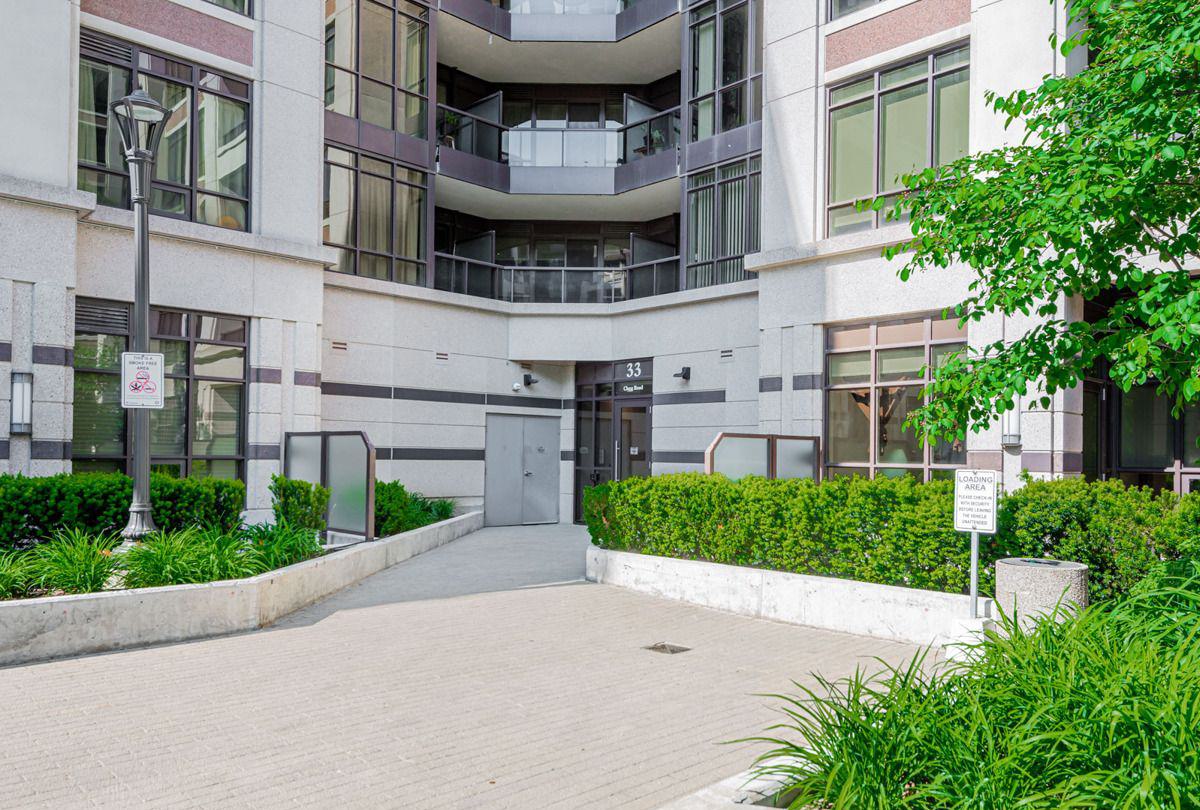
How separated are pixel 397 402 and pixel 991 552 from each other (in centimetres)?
1342

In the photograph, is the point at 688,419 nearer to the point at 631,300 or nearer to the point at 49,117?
the point at 631,300

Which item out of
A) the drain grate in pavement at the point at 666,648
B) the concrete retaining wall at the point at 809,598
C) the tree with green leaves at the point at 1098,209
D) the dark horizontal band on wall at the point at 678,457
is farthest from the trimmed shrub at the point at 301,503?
the tree with green leaves at the point at 1098,209

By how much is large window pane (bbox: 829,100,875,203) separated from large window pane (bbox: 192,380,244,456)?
36.1 ft

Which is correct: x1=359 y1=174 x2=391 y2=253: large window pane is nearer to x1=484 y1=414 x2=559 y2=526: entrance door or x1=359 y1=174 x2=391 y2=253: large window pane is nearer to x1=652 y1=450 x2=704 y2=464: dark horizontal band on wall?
x1=484 y1=414 x2=559 y2=526: entrance door

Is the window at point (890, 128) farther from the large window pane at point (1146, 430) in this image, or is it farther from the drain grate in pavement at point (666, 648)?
the drain grate in pavement at point (666, 648)

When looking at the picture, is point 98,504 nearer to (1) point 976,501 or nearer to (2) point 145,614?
(2) point 145,614

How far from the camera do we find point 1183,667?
4340 millimetres

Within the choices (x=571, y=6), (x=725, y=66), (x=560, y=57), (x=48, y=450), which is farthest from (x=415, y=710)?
(x=571, y=6)

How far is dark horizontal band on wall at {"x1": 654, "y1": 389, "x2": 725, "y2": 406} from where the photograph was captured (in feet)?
62.0

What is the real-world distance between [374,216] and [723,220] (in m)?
7.47

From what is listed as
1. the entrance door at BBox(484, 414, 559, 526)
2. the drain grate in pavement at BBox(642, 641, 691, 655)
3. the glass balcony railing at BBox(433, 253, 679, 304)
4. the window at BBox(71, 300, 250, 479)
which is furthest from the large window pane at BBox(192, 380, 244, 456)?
the drain grate in pavement at BBox(642, 641, 691, 655)

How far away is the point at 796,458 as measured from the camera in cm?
1433

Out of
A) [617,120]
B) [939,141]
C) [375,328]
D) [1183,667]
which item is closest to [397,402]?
[375,328]

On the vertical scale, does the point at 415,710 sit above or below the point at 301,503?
below
